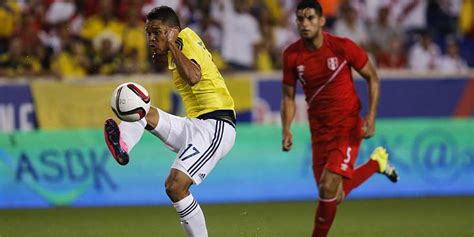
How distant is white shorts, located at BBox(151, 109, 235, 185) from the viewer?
7.67m

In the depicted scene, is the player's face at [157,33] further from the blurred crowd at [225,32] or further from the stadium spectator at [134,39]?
the stadium spectator at [134,39]

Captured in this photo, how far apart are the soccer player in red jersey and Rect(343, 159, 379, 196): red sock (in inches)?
6.9

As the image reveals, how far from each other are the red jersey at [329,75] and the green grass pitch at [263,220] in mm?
1254

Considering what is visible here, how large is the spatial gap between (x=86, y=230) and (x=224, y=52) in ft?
19.3

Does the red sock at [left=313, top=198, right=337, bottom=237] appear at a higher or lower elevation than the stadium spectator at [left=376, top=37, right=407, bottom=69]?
higher

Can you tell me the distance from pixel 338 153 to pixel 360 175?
1.10 meters

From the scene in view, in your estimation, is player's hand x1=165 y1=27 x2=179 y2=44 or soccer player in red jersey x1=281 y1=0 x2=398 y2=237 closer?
player's hand x1=165 y1=27 x2=179 y2=44

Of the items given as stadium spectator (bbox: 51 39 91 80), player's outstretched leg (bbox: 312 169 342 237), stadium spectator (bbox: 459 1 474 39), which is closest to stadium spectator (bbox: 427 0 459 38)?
stadium spectator (bbox: 459 1 474 39)

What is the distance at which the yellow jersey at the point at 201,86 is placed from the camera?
25.5 feet

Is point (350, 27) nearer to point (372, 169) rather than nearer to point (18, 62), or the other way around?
point (18, 62)

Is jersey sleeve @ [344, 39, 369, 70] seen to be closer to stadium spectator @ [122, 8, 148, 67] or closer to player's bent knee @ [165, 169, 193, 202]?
player's bent knee @ [165, 169, 193, 202]

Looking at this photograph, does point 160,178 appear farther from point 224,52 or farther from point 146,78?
point 224,52

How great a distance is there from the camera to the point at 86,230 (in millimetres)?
10289

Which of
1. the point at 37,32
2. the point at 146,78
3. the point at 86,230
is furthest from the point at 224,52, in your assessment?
the point at 86,230
